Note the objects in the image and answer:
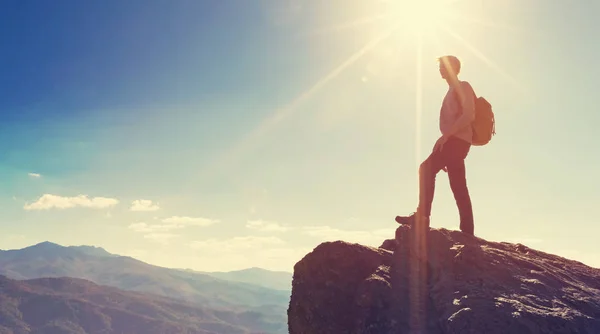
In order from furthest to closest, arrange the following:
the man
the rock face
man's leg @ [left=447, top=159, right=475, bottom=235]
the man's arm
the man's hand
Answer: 1. man's leg @ [left=447, top=159, right=475, bottom=235]
2. the man's hand
3. the man
4. the man's arm
5. the rock face

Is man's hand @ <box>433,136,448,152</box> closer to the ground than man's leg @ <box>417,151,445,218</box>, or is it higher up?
higher up

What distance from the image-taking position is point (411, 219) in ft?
25.4

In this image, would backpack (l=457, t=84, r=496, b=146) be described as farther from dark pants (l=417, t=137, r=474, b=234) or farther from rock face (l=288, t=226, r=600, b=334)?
rock face (l=288, t=226, r=600, b=334)

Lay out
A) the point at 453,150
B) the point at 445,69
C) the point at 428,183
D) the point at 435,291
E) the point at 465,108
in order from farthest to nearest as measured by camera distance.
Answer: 1. the point at 428,183
2. the point at 445,69
3. the point at 453,150
4. the point at 465,108
5. the point at 435,291

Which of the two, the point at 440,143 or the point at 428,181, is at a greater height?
the point at 440,143

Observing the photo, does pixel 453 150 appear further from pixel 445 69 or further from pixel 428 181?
pixel 445 69

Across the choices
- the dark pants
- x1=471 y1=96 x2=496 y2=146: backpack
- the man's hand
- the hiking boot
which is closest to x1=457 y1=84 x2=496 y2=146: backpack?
x1=471 y1=96 x2=496 y2=146: backpack

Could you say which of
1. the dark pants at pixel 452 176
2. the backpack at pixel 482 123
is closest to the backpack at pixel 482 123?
the backpack at pixel 482 123

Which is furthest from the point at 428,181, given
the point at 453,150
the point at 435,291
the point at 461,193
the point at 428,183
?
the point at 435,291

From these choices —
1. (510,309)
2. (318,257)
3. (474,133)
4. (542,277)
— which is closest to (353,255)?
(318,257)

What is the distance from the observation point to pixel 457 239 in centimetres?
736

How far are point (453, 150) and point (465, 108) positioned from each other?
0.83 metres

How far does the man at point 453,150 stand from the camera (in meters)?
7.51

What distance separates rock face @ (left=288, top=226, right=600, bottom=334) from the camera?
16.8 ft
